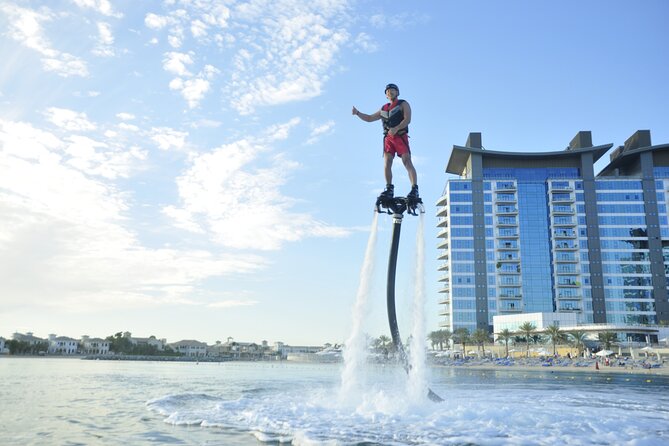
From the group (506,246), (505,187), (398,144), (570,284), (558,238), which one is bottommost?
(398,144)

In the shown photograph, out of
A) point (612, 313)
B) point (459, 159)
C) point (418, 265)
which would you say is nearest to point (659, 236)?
point (612, 313)

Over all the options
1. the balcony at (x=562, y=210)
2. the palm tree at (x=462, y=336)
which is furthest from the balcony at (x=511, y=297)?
the balcony at (x=562, y=210)

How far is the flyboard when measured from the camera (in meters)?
16.5

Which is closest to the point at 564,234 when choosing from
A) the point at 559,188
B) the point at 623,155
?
the point at 559,188

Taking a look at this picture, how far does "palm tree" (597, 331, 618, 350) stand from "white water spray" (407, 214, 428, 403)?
291ft

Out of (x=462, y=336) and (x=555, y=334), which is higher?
(x=555, y=334)

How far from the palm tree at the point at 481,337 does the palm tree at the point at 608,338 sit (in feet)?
68.2

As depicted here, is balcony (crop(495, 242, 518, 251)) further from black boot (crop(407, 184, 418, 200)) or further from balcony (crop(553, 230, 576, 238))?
black boot (crop(407, 184, 418, 200))

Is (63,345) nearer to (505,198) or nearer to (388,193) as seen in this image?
(505,198)

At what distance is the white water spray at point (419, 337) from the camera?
1614cm

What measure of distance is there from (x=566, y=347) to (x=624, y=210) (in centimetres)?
3840

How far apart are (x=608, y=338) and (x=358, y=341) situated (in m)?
90.3

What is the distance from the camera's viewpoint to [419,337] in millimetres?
16500

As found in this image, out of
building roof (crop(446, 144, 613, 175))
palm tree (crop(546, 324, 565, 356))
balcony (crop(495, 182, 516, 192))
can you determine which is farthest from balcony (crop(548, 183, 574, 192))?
palm tree (crop(546, 324, 565, 356))
